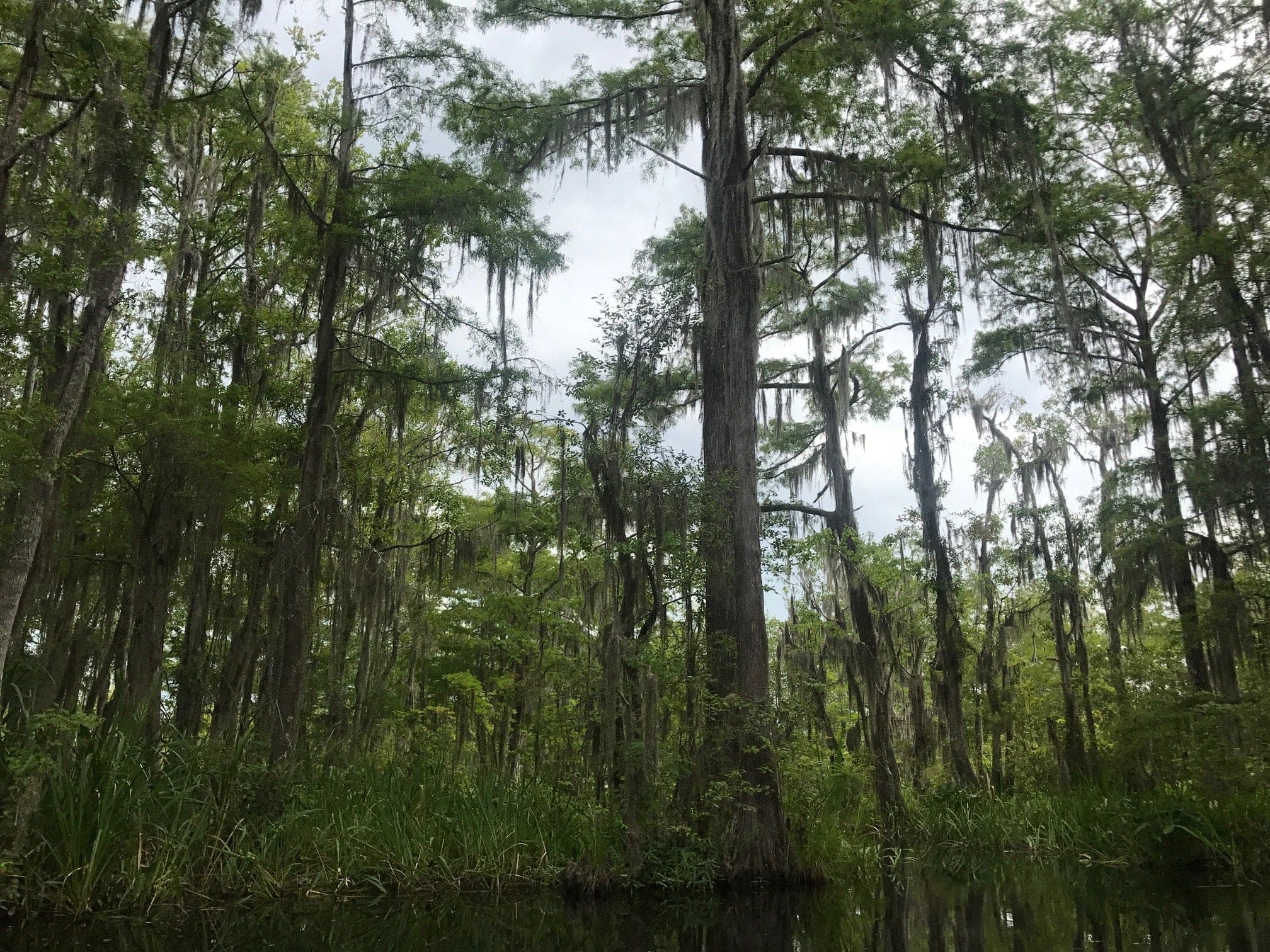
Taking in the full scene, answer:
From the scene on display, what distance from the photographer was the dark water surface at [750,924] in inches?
209

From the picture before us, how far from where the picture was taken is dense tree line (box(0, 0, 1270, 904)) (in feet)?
27.9

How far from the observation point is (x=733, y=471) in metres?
9.91

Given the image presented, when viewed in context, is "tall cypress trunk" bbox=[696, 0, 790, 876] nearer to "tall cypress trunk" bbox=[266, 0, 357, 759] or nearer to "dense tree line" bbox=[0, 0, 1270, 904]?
"dense tree line" bbox=[0, 0, 1270, 904]

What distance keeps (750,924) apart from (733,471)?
15.9ft

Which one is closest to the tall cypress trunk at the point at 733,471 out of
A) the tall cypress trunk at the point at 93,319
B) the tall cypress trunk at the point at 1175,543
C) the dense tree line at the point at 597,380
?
the dense tree line at the point at 597,380

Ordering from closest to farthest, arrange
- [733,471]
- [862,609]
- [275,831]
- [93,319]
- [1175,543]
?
[275,831], [93,319], [733,471], [1175,543], [862,609]

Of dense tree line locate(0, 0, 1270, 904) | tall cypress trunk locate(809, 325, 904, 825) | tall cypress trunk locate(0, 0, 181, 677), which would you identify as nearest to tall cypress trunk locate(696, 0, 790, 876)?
dense tree line locate(0, 0, 1270, 904)

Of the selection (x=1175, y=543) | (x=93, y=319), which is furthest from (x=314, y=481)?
(x=1175, y=543)

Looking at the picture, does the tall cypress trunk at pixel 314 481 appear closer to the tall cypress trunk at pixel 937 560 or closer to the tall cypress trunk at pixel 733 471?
the tall cypress trunk at pixel 733 471

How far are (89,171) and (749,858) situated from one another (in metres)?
8.63

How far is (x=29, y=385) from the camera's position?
37.5 ft

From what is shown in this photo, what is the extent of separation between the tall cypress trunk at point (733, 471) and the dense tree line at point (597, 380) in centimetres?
5

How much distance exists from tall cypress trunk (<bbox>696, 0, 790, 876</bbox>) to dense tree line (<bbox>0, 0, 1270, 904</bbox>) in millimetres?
50

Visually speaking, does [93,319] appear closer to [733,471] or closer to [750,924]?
[733,471]
